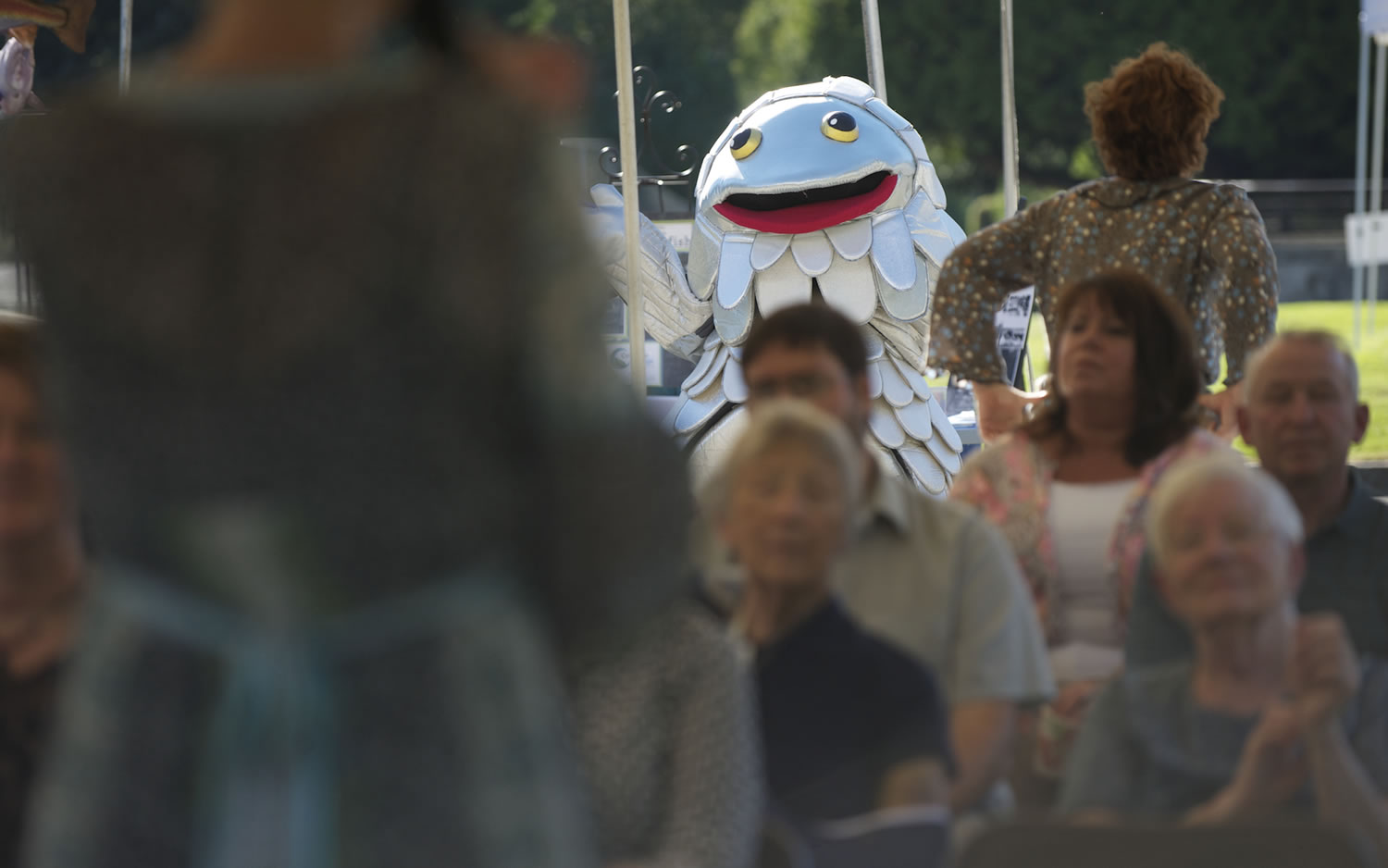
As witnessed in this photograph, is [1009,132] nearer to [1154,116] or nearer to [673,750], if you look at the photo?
[1154,116]

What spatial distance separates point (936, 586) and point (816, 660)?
0.81 feet

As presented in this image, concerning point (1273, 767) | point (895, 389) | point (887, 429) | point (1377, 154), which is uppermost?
point (1377, 154)

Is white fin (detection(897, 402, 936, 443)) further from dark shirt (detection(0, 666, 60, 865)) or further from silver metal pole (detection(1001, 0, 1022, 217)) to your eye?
dark shirt (detection(0, 666, 60, 865))

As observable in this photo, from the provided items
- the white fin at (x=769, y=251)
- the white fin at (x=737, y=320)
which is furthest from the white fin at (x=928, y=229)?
the white fin at (x=737, y=320)

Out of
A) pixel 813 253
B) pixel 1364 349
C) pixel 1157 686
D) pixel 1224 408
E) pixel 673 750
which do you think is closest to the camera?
pixel 673 750

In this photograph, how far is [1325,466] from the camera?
2.32m

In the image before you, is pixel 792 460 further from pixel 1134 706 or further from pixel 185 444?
pixel 185 444

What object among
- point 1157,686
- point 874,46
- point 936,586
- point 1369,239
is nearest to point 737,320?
point 874,46

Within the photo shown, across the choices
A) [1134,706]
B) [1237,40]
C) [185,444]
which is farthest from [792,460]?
[1237,40]

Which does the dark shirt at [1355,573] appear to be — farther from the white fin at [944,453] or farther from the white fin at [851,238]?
the white fin at [851,238]

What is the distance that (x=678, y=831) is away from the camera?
131cm

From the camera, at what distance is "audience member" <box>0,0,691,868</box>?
977mm

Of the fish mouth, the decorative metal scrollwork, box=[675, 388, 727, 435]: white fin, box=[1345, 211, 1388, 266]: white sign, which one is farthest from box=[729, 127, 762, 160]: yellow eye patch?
box=[1345, 211, 1388, 266]: white sign

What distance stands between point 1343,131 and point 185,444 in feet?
Result: 85.9
